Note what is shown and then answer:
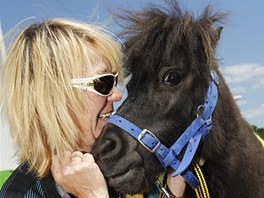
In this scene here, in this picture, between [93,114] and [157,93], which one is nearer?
[93,114]

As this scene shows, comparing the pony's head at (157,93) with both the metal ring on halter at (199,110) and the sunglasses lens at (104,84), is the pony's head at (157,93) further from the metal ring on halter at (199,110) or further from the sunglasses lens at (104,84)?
the sunglasses lens at (104,84)

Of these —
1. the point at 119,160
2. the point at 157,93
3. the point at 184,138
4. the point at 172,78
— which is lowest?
the point at 119,160

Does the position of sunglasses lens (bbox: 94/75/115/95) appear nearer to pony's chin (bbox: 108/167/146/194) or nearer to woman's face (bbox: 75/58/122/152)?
woman's face (bbox: 75/58/122/152)

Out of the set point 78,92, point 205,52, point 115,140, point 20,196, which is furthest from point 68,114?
point 205,52

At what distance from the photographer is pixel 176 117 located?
2.61m

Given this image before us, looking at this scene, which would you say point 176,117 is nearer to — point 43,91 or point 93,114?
point 93,114

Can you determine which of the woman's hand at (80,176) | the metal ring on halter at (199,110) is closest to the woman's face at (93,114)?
the woman's hand at (80,176)

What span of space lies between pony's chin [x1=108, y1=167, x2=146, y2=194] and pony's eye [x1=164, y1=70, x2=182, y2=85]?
1.91 ft

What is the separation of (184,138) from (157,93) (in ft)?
1.13

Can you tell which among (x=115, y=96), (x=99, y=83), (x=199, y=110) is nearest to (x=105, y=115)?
(x=115, y=96)

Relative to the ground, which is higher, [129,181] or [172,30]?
[172,30]

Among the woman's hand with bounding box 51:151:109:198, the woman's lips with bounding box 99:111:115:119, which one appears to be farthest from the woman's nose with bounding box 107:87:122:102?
the woman's hand with bounding box 51:151:109:198

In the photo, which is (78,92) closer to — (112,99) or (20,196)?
(112,99)

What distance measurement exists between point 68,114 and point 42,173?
37cm
